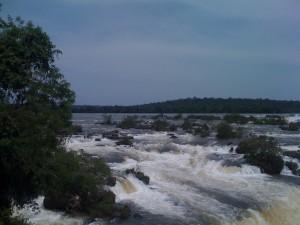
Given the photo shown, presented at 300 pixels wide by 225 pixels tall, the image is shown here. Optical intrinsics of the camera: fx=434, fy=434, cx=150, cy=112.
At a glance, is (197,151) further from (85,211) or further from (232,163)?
(85,211)

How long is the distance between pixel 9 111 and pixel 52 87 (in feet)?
4.87

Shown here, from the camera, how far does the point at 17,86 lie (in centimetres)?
1116

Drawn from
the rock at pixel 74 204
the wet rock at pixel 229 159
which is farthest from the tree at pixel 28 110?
the wet rock at pixel 229 159

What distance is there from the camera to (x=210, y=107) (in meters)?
119

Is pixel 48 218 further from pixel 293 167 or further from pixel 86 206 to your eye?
pixel 293 167

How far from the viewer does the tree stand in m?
10.9

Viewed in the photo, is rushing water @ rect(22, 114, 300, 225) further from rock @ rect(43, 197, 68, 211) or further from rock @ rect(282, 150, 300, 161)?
rock @ rect(282, 150, 300, 161)

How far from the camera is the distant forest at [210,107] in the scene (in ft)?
367

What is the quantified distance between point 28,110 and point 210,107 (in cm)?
10942

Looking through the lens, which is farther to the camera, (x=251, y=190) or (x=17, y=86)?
(x=251, y=190)

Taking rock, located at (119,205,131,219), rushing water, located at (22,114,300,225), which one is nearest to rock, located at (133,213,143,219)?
rushing water, located at (22,114,300,225)

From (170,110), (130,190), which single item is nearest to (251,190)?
(130,190)

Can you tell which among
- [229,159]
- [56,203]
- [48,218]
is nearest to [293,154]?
[229,159]

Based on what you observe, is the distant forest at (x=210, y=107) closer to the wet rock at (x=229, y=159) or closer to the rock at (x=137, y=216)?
the wet rock at (x=229, y=159)
